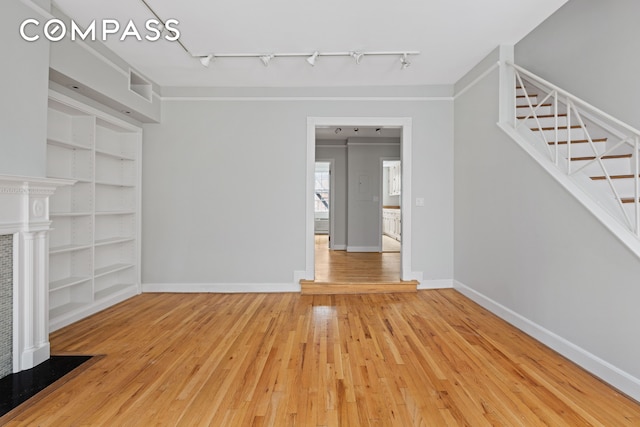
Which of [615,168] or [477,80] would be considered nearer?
[615,168]

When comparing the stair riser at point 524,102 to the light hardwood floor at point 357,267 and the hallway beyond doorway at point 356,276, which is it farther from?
the light hardwood floor at point 357,267

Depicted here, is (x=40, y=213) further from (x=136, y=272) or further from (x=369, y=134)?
(x=369, y=134)

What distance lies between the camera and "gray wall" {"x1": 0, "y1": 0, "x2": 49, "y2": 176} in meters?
2.15

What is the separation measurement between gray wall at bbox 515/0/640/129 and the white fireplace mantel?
470cm

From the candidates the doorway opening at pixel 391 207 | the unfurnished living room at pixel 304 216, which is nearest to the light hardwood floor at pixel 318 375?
the unfurnished living room at pixel 304 216

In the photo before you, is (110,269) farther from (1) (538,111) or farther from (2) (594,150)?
(1) (538,111)

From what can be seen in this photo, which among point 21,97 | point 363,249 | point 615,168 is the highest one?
point 21,97

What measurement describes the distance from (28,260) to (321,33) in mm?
2992

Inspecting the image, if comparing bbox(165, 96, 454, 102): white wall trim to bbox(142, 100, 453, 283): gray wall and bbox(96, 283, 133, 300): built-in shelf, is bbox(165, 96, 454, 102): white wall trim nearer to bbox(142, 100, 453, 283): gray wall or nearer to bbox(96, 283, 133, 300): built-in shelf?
bbox(142, 100, 453, 283): gray wall

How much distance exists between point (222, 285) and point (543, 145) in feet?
13.0

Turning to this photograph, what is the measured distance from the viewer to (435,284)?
4371mm

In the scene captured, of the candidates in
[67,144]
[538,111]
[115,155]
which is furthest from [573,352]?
[115,155]

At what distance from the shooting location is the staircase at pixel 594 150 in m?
2.15

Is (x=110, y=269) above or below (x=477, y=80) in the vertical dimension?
below
